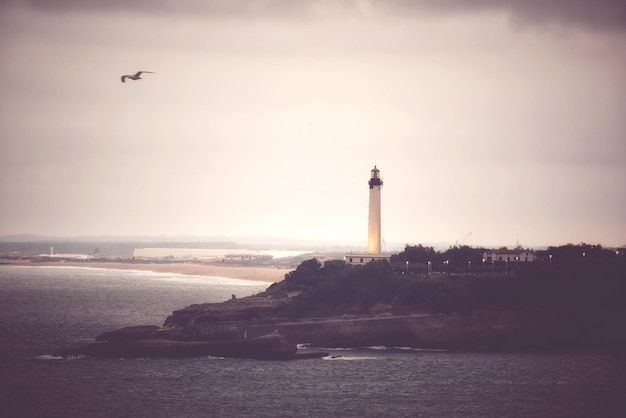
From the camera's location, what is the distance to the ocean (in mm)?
51594

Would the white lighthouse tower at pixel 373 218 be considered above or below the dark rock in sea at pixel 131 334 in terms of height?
above

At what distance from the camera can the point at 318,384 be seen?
58.5m

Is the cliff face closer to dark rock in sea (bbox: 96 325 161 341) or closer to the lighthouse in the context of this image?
dark rock in sea (bbox: 96 325 161 341)

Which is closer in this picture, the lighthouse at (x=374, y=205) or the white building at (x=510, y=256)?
the lighthouse at (x=374, y=205)

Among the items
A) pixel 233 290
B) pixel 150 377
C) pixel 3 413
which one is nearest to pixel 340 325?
pixel 150 377

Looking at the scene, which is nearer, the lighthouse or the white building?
the lighthouse

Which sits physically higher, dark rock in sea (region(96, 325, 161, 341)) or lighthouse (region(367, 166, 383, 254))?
lighthouse (region(367, 166, 383, 254))

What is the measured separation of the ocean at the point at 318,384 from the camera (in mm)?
51594

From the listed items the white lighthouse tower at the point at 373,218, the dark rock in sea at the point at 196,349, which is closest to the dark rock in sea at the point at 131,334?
the dark rock in sea at the point at 196,349

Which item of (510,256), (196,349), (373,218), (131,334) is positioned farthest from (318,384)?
(510,256)

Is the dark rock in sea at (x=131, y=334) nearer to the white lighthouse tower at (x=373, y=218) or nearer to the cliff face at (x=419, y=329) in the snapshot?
the cliff face at (x=419, y=329)

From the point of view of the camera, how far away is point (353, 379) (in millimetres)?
60406

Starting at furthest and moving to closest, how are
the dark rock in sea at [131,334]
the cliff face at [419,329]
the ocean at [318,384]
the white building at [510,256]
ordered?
the white building at [510,256] → the cliff face at [419,329] → the dark rock in sea at [131,334] → the ocean at [318,384]

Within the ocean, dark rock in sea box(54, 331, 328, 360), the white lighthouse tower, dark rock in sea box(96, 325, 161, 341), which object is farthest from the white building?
dark rock in sea box(96, 325, 161, 341)
